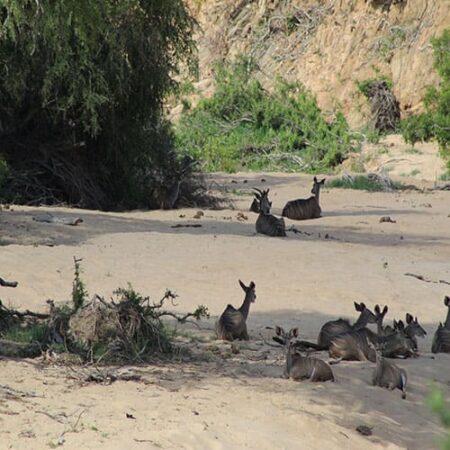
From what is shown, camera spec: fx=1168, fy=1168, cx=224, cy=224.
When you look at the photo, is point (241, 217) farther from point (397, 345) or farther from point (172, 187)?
point (397, 345)

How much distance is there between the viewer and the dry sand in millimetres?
7273

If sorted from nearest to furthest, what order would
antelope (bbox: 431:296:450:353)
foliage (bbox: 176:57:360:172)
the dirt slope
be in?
1. antelope (bbox: 431:296:450:353)
2. foliage (bbox: 176:57:360:172)
3. the dirt slope

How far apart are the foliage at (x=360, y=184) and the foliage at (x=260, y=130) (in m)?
4.31

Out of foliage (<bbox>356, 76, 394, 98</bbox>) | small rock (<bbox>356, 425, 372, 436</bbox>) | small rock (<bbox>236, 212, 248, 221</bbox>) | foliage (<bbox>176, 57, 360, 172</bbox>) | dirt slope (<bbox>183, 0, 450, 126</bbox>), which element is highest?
dirt slope (<bbox>183, 0, 450, 126</bbox>)

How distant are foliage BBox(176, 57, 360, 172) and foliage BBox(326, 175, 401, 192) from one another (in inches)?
170

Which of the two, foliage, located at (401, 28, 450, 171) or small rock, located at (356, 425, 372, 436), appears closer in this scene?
small rock, located at (356, 425, 372, 436)

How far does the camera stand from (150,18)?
68.7 ft

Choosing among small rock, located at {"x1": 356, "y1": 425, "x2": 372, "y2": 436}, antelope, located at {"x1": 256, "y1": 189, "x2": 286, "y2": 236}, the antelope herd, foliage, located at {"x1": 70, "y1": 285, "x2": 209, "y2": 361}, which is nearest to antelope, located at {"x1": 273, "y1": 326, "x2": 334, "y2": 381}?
the antelope herd

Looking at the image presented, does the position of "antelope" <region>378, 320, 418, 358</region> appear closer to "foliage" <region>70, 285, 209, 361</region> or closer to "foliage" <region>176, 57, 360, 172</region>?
"foliage" <region>70, 285, 209, 361</region>

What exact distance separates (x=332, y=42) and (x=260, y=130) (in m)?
6.56

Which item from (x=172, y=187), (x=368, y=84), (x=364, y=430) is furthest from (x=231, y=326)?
(x=368, y=84)

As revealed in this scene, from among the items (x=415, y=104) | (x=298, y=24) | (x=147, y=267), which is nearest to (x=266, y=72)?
(x=298, y=24)

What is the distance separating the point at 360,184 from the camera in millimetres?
27750

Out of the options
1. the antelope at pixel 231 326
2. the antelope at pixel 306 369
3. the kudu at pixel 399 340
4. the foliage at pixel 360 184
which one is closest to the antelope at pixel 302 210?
the foliage at pixel 360 184
